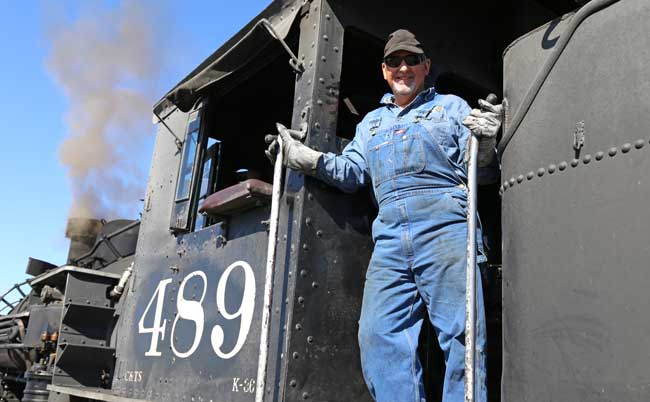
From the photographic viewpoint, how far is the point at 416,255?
7.97 feet

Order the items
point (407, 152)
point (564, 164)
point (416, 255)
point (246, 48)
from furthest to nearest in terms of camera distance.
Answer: point (246, 48) < point (407, 152) < point (416, 255) < point (564, 164)

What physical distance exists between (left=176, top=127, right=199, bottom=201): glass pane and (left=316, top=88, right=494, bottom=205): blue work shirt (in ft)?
5.43

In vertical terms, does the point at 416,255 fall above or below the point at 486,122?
below

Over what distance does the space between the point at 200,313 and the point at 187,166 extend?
116 centimetres

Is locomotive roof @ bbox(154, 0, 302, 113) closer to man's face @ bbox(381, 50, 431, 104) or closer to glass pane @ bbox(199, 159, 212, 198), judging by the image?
glass pane @ bbox(199, 159, 212, 198)

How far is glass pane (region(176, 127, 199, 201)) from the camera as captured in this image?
4.21 metres

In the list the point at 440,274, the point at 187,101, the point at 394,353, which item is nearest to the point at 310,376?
the point at 394,353

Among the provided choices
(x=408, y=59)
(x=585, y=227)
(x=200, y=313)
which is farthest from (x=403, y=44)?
(x=200, y=313)

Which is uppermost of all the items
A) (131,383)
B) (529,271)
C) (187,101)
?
(187,101)

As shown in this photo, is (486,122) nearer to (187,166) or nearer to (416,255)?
(416,255)

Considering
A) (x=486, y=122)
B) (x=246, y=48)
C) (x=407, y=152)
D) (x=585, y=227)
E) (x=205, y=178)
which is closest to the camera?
(x=585, y=227)

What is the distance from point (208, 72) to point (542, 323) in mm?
2577

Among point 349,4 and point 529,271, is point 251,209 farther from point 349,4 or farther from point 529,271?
point 529,271

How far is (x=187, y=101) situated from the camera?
3932 mm
